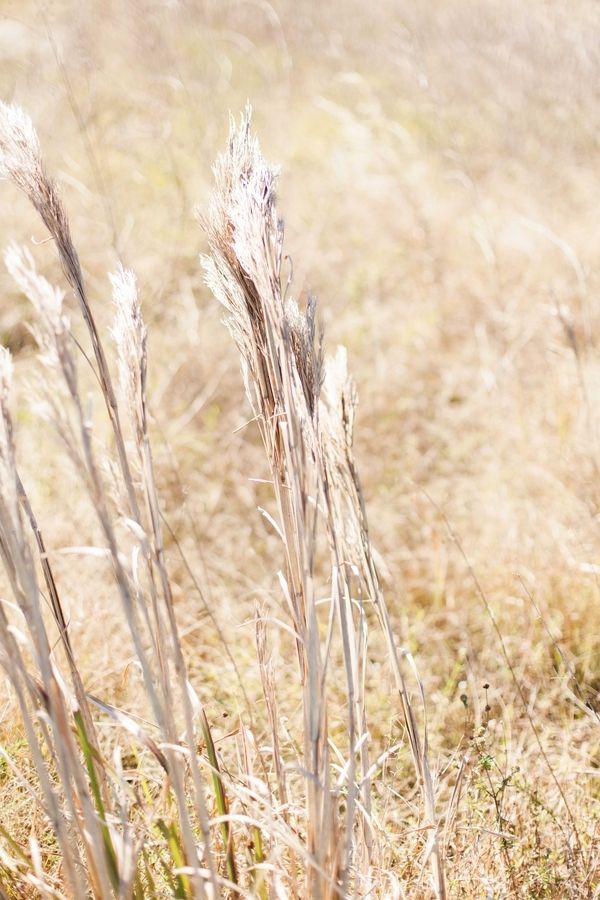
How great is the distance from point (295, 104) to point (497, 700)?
19.4 ft

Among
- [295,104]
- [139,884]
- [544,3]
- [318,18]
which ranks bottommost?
[139,884]

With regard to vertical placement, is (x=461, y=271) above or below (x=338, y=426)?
above

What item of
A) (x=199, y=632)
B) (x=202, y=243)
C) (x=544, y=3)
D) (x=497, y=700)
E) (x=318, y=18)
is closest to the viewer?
(x=497, y=700)

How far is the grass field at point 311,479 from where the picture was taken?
3.01 feet

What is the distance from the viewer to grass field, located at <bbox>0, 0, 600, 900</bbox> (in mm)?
916

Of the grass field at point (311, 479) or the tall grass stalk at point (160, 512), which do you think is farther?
the grass field at point (311, 479)

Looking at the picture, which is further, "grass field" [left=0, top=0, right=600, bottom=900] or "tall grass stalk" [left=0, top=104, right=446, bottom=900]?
"grass field" [left=0, top=0, right=600, bottom=900]

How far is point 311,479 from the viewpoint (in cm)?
98

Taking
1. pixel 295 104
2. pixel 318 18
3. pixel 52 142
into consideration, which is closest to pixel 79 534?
pixel 52 142

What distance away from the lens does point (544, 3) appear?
4.28 meters

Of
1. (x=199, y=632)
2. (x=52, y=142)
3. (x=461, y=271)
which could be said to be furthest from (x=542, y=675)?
(x=52, y=142)

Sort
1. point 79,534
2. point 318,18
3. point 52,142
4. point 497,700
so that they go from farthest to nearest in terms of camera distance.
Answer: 1. point 318,18
2. point 52,142
3. point 79,534
4. point 497,700

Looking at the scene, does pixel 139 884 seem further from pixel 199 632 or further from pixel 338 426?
pixel 199 632

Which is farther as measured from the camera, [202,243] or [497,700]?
[202,243]
